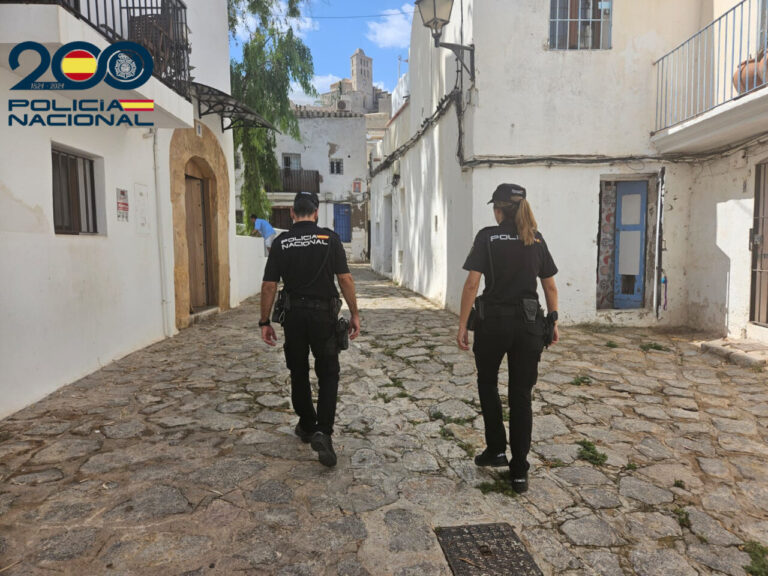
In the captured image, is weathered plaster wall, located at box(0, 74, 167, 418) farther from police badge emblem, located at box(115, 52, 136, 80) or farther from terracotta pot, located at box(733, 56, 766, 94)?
terracotta pot, located at box(733, 56, 766, 94)

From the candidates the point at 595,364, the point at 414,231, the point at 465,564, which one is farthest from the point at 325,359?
the point at 414,231

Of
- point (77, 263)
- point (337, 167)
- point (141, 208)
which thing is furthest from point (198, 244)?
point (337, 167)

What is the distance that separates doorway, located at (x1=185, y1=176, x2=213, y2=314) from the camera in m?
9.09

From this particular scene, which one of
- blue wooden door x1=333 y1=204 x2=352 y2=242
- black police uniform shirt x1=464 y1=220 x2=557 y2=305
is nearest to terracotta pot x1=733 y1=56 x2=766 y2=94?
black police uniform shirt x1=464 y1=220 x2=557 y2=305

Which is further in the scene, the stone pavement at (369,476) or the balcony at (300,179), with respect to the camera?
the balcony at (300,179)

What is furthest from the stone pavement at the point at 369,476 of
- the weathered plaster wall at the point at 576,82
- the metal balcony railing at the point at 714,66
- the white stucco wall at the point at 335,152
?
the white stucco wall at the point at 335,152

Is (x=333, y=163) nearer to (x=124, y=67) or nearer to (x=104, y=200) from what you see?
(x=104, y=200)

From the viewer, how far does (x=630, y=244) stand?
8438 millimetres

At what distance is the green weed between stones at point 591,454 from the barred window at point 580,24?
21.4 feet

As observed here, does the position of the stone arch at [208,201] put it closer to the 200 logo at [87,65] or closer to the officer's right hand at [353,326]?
the 200 logo at [87,65]

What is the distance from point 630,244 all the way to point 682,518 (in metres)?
6.53

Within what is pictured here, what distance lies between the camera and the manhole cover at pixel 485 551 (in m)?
2.32

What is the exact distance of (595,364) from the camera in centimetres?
592

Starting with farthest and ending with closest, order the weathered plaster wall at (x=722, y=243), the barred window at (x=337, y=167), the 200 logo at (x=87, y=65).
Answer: the barred window at (x=337, y=167) < the weathered plaster wall at (x=722, y=243) < the 200 logo at (x=87, y=65)
